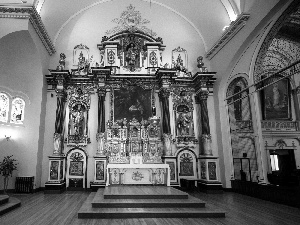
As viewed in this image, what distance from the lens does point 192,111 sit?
1260 cm

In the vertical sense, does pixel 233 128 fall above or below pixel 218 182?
above

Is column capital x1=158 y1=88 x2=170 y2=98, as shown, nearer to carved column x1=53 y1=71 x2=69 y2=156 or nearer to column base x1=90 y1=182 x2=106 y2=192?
carved column x1=53 y1=71 x2=69 y2=156

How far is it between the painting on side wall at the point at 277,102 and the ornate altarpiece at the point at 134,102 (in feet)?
13.9

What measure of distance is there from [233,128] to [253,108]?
1.55 meters

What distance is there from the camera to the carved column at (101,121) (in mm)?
11281

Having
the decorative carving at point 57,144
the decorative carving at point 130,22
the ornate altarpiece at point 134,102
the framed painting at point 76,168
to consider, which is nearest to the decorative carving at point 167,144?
the ornate altarpiece at point 134,102

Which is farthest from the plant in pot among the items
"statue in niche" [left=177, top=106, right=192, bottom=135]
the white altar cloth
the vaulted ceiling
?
"statue in niche" [left=177, top=106, right=192, bottom=135]

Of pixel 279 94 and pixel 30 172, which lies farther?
pixel 279 94

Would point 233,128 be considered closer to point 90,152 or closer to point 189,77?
point 189,77

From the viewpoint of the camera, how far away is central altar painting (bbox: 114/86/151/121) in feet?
40.0

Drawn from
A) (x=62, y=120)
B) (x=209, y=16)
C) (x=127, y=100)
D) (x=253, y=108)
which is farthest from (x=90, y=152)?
(x=209, y=16)

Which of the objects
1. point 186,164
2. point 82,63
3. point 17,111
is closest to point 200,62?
point 186,164

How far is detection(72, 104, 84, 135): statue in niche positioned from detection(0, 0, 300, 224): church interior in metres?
0.05

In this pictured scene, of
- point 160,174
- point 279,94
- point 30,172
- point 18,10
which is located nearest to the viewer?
point 18,10
